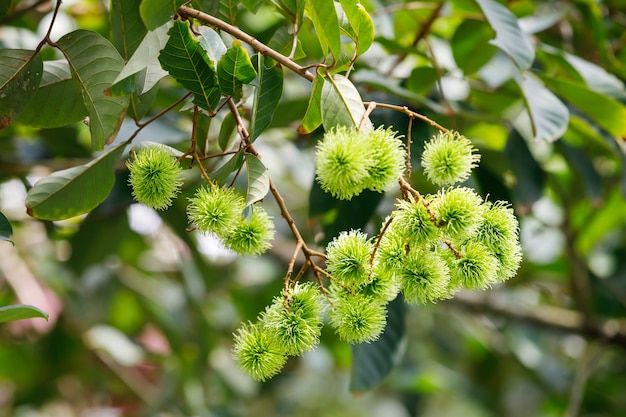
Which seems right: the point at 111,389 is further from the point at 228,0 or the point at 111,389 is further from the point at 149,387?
the point at 228,0

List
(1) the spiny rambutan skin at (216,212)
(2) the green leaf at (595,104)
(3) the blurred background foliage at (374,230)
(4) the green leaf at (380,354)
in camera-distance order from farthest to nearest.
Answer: (3) the blurred background foliage at (374,230) < (2) the green leaf at (595,104) < (4) the green leaf at (380,354) < (1) the spiny rambutan skin at (216,212)

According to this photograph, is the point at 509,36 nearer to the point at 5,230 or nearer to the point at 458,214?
the point at 458,214

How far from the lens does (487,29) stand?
1.86m

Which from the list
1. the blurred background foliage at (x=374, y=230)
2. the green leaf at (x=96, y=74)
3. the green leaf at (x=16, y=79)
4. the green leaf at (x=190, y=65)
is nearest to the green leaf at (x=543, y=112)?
the blurred background foliage at (x=374, y=230)

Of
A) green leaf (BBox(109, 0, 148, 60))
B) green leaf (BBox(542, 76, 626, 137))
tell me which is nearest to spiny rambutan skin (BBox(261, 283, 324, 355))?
green leaf (BBox(109, 0, 148, 60))

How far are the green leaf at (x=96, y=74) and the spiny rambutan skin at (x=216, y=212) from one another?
0.21 m

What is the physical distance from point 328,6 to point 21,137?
1.54 meters

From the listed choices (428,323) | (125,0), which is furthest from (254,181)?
(428,323)

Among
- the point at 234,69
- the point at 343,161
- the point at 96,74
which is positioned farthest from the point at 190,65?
the point at 343,161

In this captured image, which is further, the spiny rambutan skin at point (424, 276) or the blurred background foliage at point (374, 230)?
the blurred background foliage at point (374, 230)

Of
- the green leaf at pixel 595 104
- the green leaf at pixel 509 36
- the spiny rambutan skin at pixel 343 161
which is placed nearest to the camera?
the spiny rambutan skin at pixel 343 161

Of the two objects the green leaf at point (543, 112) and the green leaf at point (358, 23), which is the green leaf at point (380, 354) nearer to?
the green leaf at point (543, 112)

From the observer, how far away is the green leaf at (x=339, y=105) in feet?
2.87

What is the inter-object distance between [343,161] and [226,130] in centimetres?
37
